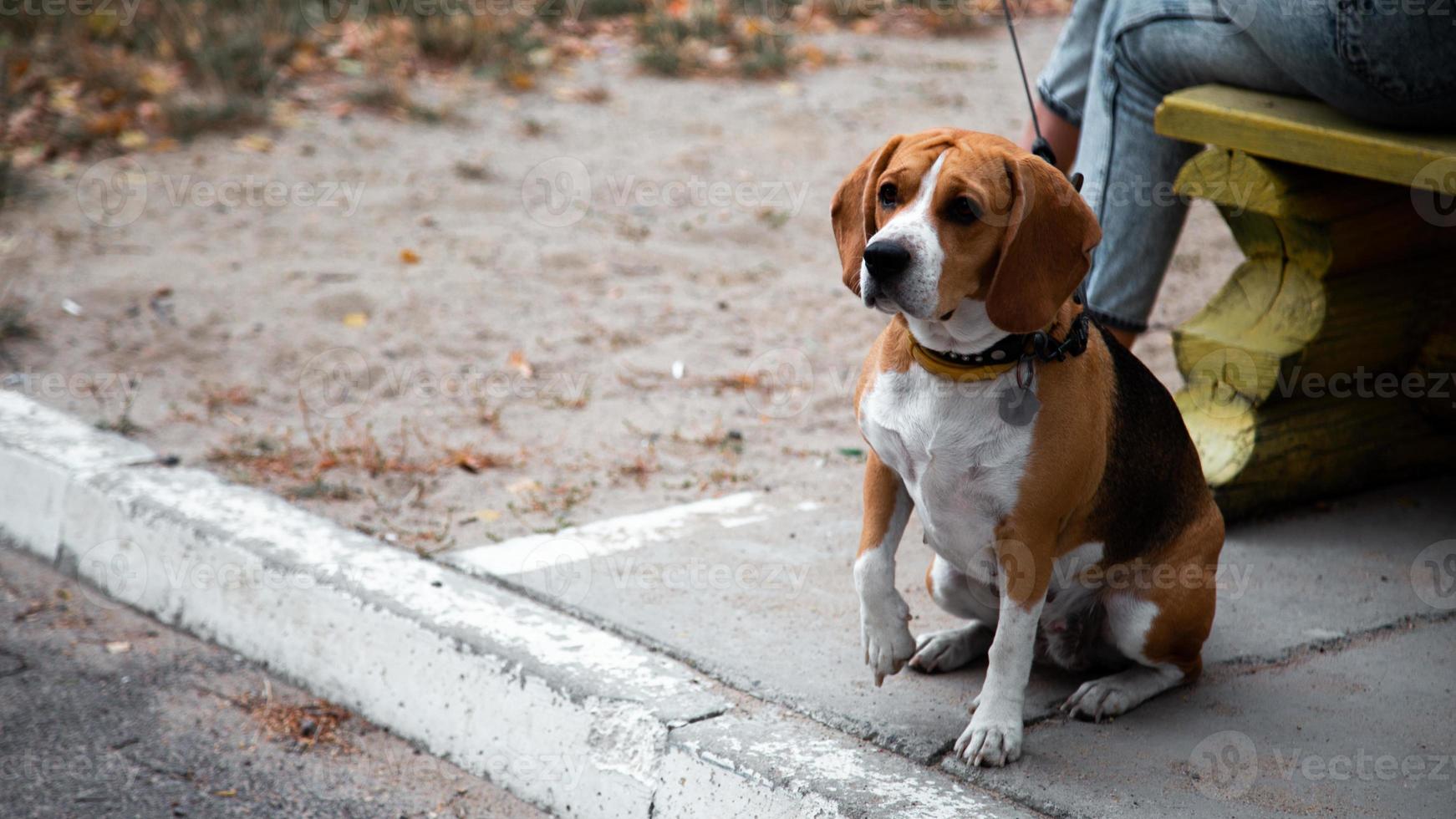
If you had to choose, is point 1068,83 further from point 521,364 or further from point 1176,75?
point 521,364

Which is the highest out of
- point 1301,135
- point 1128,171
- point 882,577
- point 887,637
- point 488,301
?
point 1301,135

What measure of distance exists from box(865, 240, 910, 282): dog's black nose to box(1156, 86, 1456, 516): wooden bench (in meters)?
1.47

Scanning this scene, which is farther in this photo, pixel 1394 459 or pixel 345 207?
pixel 345 207

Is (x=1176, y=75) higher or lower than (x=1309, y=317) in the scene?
higher

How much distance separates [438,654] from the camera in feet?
9.88

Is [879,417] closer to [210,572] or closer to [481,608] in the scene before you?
[481,608]

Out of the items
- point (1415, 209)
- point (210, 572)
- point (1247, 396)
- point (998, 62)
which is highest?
point (1415, 209)

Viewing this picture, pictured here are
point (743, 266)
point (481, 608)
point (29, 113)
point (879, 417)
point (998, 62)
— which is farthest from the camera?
point (998, 62)

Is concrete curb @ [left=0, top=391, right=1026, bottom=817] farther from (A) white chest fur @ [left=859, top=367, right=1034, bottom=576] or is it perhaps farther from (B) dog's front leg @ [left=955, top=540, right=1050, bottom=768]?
(A) white chest fur @ [left=859, top=367, right=1034, bottom=576]

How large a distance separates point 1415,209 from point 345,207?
4.53 metres

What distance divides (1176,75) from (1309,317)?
72cm

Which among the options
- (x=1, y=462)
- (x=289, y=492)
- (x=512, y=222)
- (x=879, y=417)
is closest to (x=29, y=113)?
(x=512, y=222)

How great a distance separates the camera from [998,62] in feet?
29.6

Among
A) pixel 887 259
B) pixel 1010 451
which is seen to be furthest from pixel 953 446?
pixel 887 259
